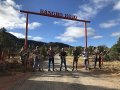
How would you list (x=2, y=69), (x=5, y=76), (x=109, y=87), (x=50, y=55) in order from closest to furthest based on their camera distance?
(x=109, y=87) → (x=5, y=76) → (x=2, y=69) → (x=50, y=55)

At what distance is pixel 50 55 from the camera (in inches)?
857

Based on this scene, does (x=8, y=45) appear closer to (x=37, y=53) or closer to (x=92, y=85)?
(x=37, y=53)

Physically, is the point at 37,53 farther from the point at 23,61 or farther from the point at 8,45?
the point at 8,45

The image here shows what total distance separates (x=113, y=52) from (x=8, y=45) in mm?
16588

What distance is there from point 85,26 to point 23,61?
372 inches

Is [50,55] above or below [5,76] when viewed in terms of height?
above

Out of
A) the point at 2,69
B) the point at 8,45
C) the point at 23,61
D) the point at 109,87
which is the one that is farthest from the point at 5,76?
the point at 8,45

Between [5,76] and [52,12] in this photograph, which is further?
[52,12]

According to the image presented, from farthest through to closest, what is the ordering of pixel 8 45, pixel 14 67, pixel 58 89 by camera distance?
1. pixel 8 45
2. pixel 14 67
3. pixel 58 89

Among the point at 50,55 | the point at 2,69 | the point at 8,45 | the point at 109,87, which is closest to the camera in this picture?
the point at 109,87

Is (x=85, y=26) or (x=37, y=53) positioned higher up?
(x=85, y=26)

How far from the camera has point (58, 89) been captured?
13188mm

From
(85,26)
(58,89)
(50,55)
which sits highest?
(85,26)

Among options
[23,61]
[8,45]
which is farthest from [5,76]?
[8,45]
